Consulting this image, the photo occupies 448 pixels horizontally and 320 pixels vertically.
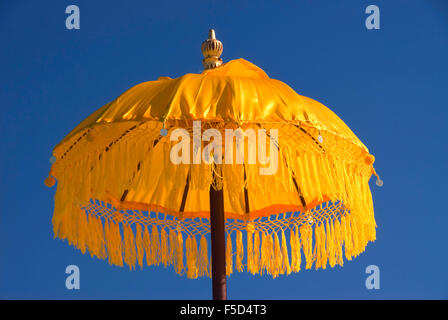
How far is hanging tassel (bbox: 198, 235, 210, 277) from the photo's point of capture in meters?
4.11

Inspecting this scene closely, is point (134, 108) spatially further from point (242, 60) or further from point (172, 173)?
point (242, 60)

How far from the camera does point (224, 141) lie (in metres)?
3.36

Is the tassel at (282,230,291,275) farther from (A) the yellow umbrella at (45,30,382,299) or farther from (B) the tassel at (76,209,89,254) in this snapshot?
(B) the tassel at (76,209,89,254)

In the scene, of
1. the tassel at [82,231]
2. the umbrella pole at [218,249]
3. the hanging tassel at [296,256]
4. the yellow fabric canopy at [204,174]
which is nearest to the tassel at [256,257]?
the yellow fabric canopy at [204,174]

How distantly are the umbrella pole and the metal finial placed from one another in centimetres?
79

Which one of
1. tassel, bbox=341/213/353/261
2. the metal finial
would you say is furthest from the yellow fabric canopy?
the metal finial

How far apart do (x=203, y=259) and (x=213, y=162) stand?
1.13 metres

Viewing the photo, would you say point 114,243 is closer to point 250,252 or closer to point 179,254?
point 179,254

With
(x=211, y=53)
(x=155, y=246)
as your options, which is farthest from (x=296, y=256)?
(x=211, y=53)

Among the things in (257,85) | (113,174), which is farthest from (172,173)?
(257,85)

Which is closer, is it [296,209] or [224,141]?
[224,141]

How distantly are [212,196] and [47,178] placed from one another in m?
0.90

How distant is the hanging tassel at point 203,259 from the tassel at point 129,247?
49 centimetres
